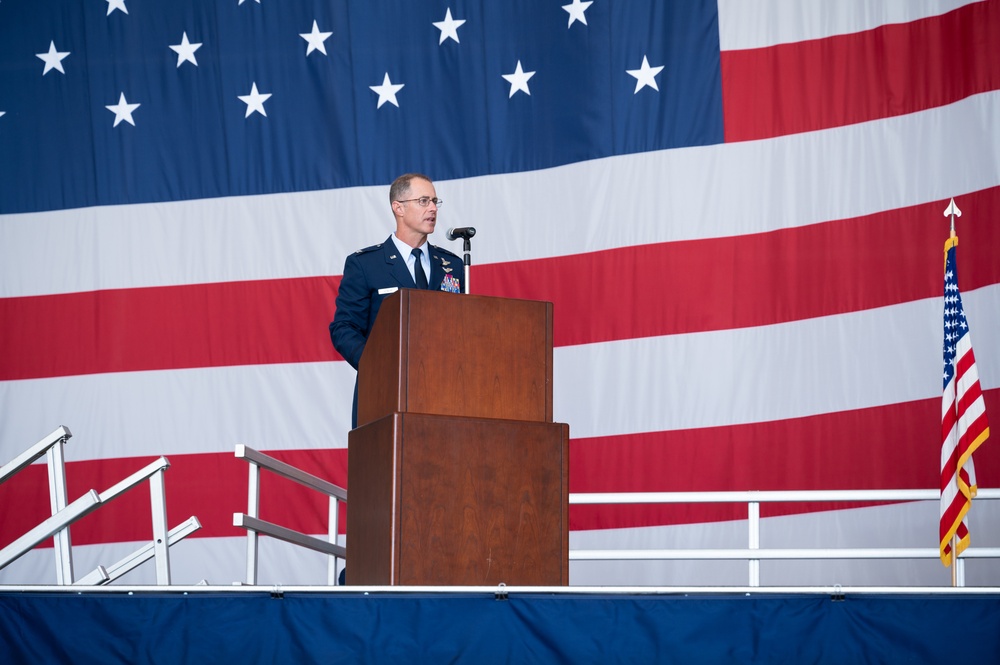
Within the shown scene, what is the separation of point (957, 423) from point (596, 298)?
1.84 m

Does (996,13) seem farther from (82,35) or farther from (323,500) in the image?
(82,35)

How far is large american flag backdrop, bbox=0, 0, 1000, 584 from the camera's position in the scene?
204 inches

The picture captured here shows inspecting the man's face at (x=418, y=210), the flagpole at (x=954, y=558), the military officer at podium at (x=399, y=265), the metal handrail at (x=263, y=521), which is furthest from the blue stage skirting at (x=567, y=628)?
the man's face at (x=418, y=210)

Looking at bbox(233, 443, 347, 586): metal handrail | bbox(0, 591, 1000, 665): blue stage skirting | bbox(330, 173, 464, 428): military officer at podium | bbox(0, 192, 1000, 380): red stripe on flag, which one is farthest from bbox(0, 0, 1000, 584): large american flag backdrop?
bbox(0, 591, 1000, 665): blue stage skirting

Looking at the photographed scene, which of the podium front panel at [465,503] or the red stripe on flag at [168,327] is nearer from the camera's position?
the podium front panel at [465,503]

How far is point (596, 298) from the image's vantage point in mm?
5500

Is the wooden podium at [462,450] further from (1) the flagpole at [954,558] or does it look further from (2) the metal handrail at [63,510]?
(1) the flagpole at [954,558]

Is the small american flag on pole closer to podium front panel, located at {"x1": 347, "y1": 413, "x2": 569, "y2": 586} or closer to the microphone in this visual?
podium front panel, located at {"x1": 347, "y1": 413, "x2": 569, "y2": 586}

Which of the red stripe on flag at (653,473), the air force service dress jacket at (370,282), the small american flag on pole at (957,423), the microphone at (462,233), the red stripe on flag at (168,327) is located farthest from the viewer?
the red stripe on flag at (168,327)

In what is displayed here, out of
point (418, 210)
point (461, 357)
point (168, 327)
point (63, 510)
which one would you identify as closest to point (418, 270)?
point (418, 210)

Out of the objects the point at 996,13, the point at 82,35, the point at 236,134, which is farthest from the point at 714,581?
the point at 82,35

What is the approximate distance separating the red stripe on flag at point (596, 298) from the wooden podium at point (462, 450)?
2.35 meters

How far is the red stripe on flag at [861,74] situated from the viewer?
5.22 m

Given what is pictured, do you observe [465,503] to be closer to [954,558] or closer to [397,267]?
[397,267]
